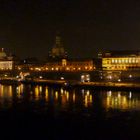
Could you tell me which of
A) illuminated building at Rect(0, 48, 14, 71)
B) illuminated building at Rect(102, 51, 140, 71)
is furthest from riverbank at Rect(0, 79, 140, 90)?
illuminated building at Rect(0, 48, 14, 71)

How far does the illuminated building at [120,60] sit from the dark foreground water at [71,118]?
57.6ft

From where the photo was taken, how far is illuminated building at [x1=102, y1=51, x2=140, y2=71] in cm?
3931

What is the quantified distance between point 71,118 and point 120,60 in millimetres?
25580

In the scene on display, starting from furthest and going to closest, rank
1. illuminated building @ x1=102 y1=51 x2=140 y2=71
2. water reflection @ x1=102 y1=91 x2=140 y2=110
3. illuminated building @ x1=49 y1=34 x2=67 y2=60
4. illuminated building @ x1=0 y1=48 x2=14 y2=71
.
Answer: illuminated building @ x1=49 y1=34 x2=67 y2=60, illuminated building @ x1=0 y1=48 x2=14 y2=71, illuminated building @ x1=102 y1=51 x2=140 y2=71, water reflection @ x1=102 y1=91 x2=140 y2=110

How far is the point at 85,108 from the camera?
18.1 meters

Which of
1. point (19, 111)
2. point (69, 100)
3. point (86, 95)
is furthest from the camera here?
point (86, 95)

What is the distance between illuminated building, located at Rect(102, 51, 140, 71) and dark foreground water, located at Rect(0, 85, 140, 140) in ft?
57.6

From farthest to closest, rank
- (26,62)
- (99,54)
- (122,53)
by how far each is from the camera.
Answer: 1. (26,62)
2. (99,54)
3. (122,53)

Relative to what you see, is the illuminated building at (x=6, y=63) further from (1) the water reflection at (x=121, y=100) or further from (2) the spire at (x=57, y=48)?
(1) the water reflection at (x=121, y=100)

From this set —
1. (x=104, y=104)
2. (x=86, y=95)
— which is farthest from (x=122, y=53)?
(x=104, y=104)

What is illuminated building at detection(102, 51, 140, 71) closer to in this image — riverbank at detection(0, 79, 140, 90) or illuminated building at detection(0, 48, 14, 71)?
riverbank at detection(0, 79, 140, 90)

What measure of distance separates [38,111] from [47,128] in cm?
339

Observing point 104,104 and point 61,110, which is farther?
point 104,104

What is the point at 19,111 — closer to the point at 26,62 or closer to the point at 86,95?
the point at 86,95
